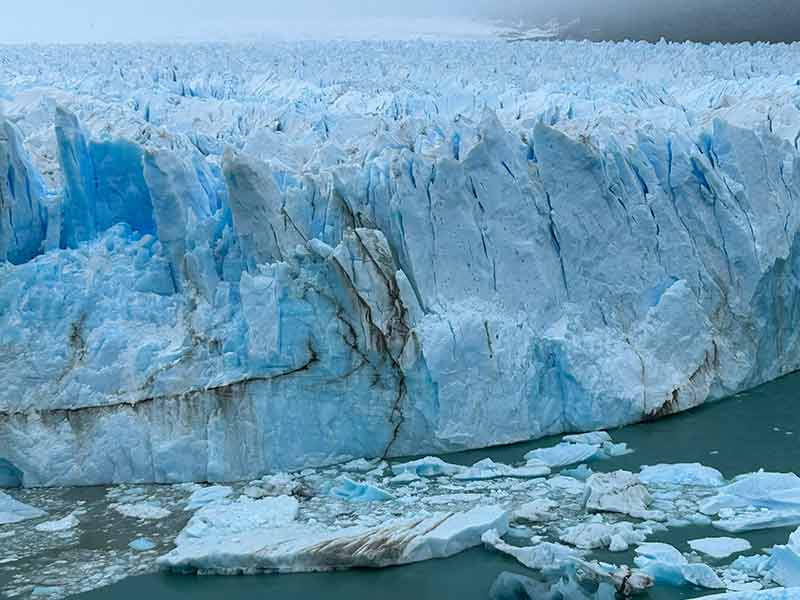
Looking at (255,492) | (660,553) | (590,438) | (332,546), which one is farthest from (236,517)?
(590,438)

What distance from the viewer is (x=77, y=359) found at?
21.8 ft

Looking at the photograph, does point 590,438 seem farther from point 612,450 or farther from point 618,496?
point 618,496

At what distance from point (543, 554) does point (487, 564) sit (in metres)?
0.27

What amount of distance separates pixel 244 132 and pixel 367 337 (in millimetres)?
2302

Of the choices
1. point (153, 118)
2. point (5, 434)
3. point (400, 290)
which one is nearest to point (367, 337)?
point (400, 290)

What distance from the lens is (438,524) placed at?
5.59m

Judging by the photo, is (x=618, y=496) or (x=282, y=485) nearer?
(x=618, y=496)

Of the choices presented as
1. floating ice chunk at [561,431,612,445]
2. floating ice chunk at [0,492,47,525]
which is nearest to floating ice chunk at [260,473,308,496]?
floating ice chunk at [0,492,47,525]

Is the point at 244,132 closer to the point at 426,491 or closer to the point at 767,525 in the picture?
the point at 426,491

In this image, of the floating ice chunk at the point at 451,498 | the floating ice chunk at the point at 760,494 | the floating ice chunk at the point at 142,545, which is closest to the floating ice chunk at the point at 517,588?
the floating ice chunk at the point at 451,498

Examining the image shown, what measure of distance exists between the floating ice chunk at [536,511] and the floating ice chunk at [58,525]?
2247 mm

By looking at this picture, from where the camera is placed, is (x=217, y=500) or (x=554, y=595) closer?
(x=554, y=595)

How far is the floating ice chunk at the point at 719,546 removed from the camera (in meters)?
5.33

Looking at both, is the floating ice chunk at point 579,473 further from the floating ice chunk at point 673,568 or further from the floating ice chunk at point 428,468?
the floating ice chunk at point 673,568
